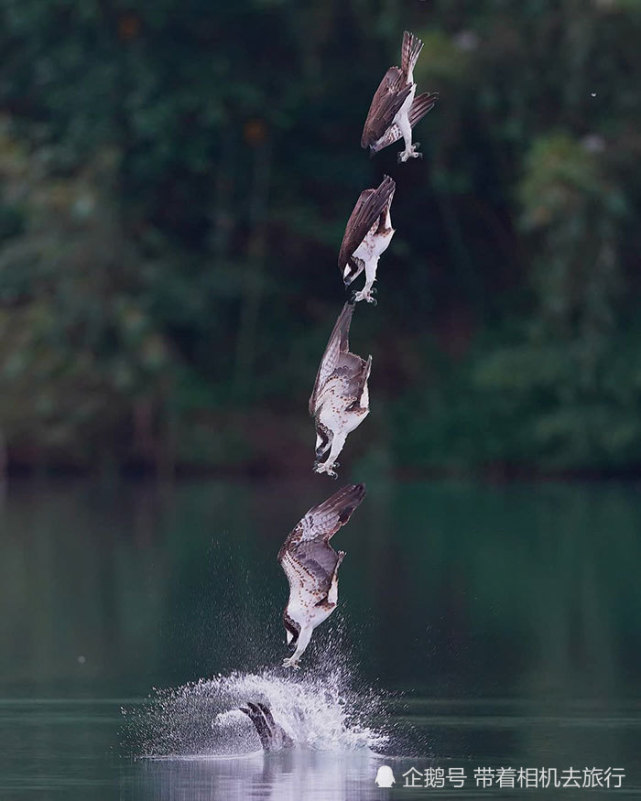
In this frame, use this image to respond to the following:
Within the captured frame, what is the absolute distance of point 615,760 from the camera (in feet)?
27.0

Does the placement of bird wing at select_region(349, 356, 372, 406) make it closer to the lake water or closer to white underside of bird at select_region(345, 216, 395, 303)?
white underside of bird at select_region(345, 216, 395, 303)


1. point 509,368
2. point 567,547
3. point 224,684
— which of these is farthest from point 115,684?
point 509,368

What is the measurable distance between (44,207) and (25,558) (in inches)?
467

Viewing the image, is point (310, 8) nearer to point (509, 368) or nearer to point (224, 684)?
point (509, 368)

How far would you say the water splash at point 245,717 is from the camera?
8.77 m

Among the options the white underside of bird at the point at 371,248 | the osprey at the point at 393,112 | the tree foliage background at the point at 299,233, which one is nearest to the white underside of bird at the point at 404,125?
the osprey at the point at 393,112

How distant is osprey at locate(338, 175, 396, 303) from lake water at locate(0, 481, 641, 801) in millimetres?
1991

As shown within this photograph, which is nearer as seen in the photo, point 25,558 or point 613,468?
point 25,558

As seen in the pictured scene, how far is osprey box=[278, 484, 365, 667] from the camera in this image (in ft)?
23.5

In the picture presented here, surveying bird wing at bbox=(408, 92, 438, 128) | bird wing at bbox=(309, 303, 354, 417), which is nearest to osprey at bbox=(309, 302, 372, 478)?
bird wing at bbox=(309, 303, 354, 417)

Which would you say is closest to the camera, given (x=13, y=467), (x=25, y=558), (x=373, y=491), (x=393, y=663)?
(x=393, y=663)

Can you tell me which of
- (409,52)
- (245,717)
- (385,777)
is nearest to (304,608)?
(385,777)

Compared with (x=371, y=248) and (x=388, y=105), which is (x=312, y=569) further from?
(x=388, y=105)

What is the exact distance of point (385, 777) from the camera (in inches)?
313
